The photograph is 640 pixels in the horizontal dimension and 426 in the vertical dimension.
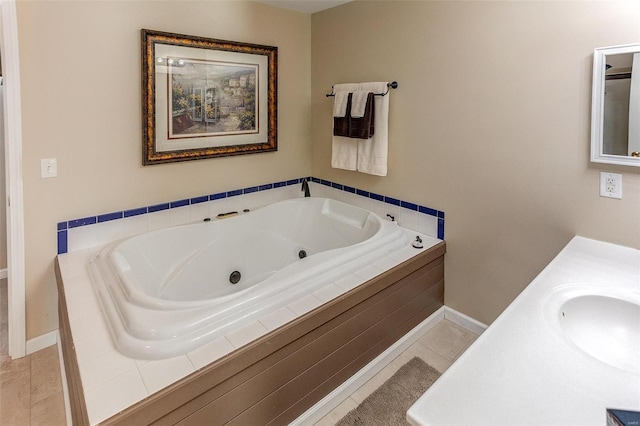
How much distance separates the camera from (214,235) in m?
2.73

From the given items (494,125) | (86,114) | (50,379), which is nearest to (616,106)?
(494,125)

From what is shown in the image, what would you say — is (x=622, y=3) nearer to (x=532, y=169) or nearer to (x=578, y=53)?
(x=578, y=53)

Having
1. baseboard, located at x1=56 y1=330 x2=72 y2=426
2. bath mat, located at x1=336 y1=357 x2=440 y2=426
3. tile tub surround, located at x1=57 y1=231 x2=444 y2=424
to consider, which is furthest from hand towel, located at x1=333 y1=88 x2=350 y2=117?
baseboard, located at x1=56 y1=330 x2=72 y2=426

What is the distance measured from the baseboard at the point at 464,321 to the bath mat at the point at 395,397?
51 cm

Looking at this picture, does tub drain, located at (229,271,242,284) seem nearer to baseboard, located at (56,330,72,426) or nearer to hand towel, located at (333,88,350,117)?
baseboard, located at (56,330,72,426)

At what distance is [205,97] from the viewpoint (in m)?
2.70

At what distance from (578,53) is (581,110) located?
274 millimetres

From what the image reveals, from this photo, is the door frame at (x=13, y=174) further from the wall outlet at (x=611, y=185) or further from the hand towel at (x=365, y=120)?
the wall outlet at (x=611, y=185)

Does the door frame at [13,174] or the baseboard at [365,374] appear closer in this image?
the baseboard at [365,374]

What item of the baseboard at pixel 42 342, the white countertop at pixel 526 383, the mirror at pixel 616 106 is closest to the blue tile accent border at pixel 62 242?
the baseboard at pixel 42 342

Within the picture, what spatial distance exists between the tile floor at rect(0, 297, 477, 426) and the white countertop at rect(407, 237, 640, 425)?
1.14m

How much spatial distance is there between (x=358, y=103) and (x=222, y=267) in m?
1.57

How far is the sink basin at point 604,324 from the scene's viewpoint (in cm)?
122

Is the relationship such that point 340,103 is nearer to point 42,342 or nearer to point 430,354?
point 430,354
